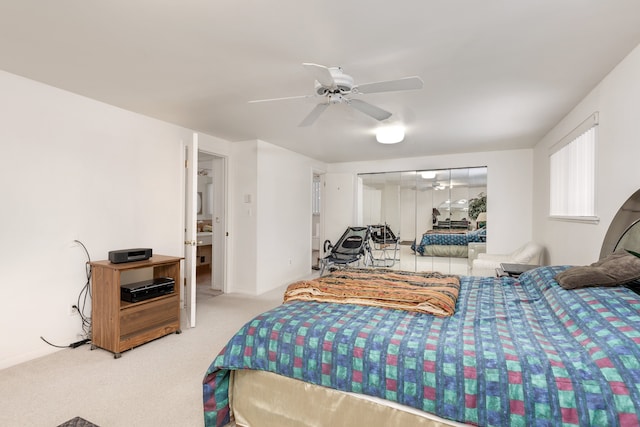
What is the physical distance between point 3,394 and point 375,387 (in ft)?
8.37

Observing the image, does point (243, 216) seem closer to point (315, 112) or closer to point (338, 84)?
point (315, 112)

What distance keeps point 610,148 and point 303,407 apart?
2.98 meters

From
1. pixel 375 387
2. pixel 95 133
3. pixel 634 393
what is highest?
pixel 95 133

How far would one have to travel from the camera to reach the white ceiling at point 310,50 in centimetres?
169

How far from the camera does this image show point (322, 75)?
202 cm

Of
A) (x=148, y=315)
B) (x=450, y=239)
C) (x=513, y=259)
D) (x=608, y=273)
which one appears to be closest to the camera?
(x=608, y=273)

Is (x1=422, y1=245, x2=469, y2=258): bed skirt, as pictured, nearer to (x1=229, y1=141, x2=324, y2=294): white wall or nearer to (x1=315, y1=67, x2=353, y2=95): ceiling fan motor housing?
(x1=229, y1=141, x2=324, y2=294): white wall

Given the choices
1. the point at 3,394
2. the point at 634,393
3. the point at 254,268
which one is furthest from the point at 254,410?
the point at 254,268

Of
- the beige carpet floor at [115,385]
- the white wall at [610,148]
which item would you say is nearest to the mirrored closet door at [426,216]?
the white wall at [610,148]

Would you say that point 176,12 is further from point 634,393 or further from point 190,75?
point 634,393

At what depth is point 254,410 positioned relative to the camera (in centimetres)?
174

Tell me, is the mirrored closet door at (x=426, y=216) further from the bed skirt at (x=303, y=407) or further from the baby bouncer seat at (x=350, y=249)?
the bed skirt at (x=303, y=407)

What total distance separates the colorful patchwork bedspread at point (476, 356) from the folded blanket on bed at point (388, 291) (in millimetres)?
77

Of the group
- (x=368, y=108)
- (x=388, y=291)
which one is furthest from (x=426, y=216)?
(x=388, y=291)
